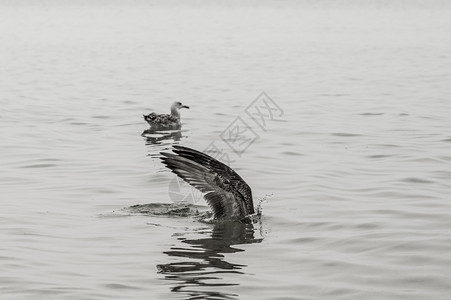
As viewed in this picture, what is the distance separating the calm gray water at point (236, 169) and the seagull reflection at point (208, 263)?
32 mm

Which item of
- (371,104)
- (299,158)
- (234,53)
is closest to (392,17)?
(234,53)

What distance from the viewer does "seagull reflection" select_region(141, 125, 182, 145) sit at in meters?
18.6

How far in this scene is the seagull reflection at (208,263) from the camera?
8219mm

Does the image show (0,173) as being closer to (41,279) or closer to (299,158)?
(299,158)

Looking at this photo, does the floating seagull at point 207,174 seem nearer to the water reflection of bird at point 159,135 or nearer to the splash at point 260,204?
the splash at point 260,204

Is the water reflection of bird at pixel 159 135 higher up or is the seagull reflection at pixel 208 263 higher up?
the water reflection of bird at pixel 159 135

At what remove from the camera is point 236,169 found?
49.2 feet

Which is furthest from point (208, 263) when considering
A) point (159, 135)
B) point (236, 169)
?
point (159, 135)

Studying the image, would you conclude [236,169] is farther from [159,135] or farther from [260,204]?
[159,135]

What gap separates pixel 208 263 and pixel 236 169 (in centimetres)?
588

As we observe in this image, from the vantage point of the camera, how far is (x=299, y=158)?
15.7m

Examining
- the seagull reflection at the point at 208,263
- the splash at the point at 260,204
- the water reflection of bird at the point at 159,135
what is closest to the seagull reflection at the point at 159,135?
the water reflection of bird at the point at 159,135

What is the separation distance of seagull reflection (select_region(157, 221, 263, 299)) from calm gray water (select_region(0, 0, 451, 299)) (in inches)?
Answer: 1.2

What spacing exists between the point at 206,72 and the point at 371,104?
9500mm
